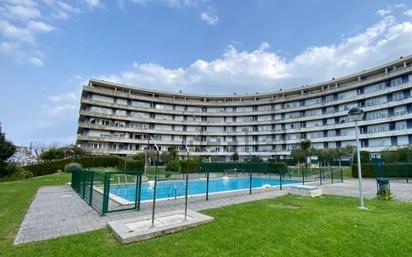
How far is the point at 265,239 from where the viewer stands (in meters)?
5.67

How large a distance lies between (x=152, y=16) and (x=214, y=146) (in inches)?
2107

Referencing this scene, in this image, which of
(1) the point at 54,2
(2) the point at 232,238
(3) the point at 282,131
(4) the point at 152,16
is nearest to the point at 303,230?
(2) the point at 232,238

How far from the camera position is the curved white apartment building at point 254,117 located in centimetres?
4612

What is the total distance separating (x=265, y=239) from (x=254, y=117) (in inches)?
2549

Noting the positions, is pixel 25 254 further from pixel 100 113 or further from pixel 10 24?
pixel 100 113

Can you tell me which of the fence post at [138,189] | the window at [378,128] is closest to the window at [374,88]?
the window at [378,128]

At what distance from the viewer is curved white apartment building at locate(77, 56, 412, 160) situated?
46.1 metres

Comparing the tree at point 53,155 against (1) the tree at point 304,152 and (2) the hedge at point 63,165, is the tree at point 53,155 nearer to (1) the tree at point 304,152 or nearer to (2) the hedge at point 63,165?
(2) the hedge at point 63,165

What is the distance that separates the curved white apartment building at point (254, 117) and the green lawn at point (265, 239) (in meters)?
32.4

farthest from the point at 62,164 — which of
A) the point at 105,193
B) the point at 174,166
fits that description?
the point at 105,193

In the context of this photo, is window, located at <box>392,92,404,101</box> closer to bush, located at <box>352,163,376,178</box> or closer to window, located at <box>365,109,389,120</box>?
window, located at <box>365,109,389,120</box>

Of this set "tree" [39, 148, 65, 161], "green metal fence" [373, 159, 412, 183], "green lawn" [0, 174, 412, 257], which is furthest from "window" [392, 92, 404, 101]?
"tree" [39, 148, 65, 161]

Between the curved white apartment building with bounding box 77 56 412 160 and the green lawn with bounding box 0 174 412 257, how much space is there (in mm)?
32382

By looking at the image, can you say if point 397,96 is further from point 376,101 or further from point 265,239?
point 265,239
